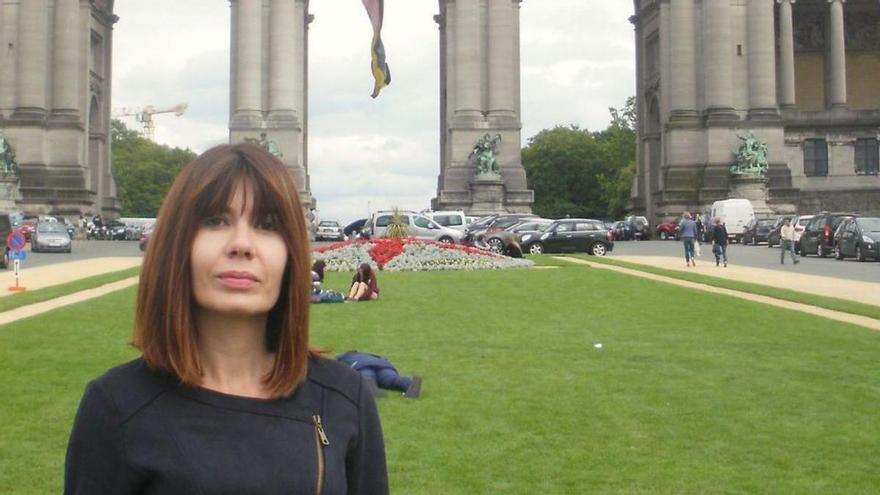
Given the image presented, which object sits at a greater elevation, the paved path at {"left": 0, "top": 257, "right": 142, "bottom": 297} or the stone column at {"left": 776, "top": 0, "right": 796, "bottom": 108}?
the stone column at {"left": 776, "top": 0, "right": 796, "bottom": 108}

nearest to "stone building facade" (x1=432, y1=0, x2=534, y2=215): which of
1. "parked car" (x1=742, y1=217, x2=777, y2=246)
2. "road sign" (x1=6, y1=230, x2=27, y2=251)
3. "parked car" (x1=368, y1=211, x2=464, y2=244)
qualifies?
"parked car" (x1=742, y1=217, x2=777, y2=246)

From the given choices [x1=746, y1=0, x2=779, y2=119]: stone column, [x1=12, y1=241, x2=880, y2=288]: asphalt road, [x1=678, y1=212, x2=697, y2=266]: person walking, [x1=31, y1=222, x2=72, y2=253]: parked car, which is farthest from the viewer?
[x1=746, y1=0, x2=779, y2=119]: stone column

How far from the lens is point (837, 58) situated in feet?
260

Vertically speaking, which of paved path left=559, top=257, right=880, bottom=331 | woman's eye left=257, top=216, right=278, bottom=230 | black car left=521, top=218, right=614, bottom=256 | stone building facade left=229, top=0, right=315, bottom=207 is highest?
stone building facade left=229, top=0, right=315, bottom=207

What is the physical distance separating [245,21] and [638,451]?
6258 centimetres

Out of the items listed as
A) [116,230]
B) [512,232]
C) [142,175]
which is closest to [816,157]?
[512,232]

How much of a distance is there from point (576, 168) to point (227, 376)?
13828cm

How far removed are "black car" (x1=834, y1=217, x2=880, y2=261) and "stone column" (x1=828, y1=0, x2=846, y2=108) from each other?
1429 inches

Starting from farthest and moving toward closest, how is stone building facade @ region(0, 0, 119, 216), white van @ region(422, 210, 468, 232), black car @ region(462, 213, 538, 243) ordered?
stone building facade @ region(0, 0, 119, 216), white van @ region(422, 210, 468, 232), black car @ region(462, 213, 538, 243)

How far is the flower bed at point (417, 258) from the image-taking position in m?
36.9

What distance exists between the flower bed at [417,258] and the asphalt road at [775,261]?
8708 millimetres

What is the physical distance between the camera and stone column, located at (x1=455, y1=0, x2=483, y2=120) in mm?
69250

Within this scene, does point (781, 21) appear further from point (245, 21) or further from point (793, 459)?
point (793, 459)

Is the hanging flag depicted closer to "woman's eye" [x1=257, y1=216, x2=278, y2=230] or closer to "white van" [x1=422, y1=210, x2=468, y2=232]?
"white van" [x1=422, y1=210, x2=468, y2=232]
